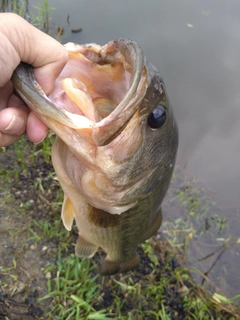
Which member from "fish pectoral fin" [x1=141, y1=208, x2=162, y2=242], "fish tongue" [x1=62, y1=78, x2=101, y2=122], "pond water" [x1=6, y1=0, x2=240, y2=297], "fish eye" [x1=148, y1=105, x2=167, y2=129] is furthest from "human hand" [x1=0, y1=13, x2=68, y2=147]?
"pond water" [x1=6, y1=0, x2=240, y2=297]

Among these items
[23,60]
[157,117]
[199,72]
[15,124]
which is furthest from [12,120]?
[199,72]

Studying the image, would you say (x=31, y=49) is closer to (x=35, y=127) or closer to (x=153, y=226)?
(x=35, y=127)

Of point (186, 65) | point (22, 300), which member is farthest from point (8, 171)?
point (186, 65)

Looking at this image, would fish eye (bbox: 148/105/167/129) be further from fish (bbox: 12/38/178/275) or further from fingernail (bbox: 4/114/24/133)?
fingernail (bbox: 4/114/24/133)

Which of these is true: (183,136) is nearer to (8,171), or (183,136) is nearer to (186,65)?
(186,65)

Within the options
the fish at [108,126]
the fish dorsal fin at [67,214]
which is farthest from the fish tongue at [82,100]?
the fish dorsal fin at [67,214]
